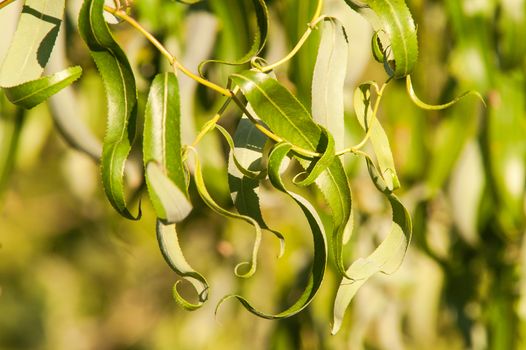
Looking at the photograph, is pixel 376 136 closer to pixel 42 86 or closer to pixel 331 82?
pixel 331 82

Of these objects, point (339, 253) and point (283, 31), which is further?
point (283, 31)

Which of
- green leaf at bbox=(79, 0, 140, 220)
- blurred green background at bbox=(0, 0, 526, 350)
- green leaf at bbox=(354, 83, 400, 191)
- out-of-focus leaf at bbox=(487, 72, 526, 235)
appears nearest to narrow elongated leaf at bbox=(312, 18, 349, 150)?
green leaf at bbox=(354, 83, 400, 191)

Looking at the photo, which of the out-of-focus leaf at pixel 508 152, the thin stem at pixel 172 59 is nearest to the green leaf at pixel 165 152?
the thin stem at pixel 172 59

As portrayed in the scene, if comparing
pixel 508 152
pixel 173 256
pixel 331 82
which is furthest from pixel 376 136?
pixel 508 152

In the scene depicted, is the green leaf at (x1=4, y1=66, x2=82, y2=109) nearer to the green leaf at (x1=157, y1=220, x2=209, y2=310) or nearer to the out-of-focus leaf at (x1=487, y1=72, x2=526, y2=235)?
the green leaf at (x1=157, y1=220, x2=209, y2=310)

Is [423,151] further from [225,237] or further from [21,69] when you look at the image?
[21,69]

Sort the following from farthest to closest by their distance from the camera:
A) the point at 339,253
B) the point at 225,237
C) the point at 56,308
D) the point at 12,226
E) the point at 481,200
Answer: the point at 56,308 < the point at 12,226 < the point at 225,237 < the point at 481,200 < the point at 339,253

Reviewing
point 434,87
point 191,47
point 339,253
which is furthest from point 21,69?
point 434,87

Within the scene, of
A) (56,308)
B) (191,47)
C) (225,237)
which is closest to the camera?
(191,47)
